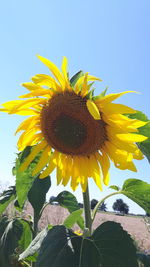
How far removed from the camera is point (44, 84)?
1543 mm

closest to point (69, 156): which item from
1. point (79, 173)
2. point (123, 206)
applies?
point (79, 173)

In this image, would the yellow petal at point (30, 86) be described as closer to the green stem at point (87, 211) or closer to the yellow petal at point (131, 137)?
the yellow petal at point (131, 137)

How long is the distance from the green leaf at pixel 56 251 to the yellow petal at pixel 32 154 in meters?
0.40

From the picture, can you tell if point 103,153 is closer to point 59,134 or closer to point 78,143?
point 78,143

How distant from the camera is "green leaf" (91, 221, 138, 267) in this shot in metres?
1.22

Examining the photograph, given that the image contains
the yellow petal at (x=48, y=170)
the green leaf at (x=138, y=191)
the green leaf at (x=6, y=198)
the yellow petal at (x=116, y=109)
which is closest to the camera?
the yellow petal at (x=116, y=109)

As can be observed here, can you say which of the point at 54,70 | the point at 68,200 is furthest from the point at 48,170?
the point at 68,200

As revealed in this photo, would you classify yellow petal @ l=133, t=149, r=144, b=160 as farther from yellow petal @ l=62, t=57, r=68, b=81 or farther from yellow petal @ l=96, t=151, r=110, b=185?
yellow petal @ l=62, t=57, r=68, b=81

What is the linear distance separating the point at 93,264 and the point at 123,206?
61.4 meters

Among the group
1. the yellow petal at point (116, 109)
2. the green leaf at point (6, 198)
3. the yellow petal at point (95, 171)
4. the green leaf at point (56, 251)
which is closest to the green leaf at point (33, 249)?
the green leaf at point (56, 251)

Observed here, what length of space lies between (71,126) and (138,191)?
1.62 feet

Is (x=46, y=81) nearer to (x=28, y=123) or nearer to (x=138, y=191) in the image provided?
(x=28, y=123)

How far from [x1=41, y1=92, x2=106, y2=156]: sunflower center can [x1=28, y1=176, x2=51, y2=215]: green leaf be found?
0.71 feet

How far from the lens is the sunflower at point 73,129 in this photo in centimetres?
146
